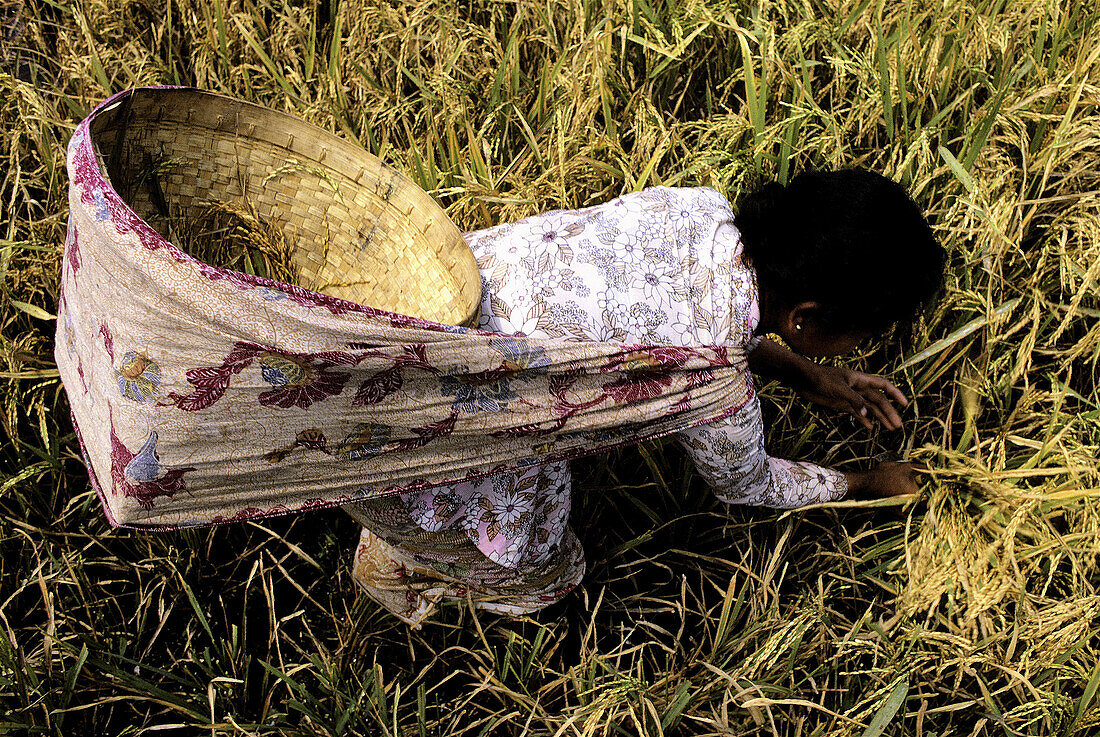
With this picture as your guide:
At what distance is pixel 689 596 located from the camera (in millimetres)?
1556

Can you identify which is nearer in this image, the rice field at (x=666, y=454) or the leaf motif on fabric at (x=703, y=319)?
the leaf motif on fabric at (x=703, y=319)

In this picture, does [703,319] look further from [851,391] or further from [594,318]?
[851,391]

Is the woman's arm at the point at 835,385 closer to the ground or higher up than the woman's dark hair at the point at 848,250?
closer to the ground

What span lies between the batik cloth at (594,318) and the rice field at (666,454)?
205mm

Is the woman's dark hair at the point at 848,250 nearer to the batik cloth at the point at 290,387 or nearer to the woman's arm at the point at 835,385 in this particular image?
the batik cloth at the point at 290,387

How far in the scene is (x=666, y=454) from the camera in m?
1.58

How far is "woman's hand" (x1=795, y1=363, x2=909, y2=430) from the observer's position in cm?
141

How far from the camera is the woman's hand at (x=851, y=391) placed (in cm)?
141

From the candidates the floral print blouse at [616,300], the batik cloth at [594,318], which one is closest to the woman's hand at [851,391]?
the batik cloth at [594,318]

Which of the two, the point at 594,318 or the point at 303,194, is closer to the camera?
the point at 594,318

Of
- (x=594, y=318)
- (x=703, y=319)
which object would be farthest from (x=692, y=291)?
(x=594, y=318)

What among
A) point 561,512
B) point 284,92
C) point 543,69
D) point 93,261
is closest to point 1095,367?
point 561,512

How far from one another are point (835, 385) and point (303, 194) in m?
0.99

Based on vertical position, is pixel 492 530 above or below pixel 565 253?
below
